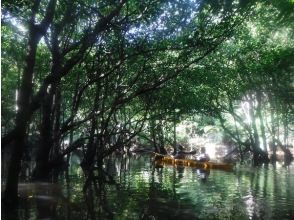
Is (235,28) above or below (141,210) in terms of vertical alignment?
above

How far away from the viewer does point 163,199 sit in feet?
46.2

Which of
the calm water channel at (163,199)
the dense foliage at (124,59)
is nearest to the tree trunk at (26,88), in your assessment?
the dense foliage at (124,59)

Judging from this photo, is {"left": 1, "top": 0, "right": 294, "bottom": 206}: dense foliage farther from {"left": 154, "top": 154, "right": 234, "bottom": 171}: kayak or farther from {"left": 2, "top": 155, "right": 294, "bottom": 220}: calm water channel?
{"left": 154, "top": 154, "right": 234, "bottom": 171}: kayak

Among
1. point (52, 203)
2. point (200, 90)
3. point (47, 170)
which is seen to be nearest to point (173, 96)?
point (200, 90)

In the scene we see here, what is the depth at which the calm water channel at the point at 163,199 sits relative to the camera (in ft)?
37.4

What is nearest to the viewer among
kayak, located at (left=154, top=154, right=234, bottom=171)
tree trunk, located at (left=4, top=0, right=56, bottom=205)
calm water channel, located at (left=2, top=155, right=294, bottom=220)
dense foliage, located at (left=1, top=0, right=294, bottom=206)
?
tree trunk, located at (left=4, top=0, right=56, bottom=205)

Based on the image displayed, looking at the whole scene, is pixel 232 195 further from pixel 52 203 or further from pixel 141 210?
pixel 52 203

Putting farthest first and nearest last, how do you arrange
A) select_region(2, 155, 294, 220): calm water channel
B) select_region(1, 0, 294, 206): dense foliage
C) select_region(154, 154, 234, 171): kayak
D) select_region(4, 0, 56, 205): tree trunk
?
select_region(154, 154, 234, 171): kayak < select_region(2, 155, 294, 220): calm water channel < select_region(1, 0, 294, 206): dense foliage < select_region(4, 0, 56, 205): tree trunk

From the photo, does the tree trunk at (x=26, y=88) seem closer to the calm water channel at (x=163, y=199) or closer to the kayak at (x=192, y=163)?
the calm water channel at (x=163, y=199)

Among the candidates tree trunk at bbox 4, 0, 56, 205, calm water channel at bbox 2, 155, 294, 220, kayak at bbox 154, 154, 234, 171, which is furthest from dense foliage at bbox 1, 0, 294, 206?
kayak at bbox 154, 154, 234, 171

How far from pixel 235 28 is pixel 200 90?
1284 cm

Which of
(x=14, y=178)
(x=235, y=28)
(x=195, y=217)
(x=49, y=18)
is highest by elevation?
(x=235, y=28)

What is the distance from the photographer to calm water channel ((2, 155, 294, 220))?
1141 centimetres

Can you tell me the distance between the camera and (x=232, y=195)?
15.0m
